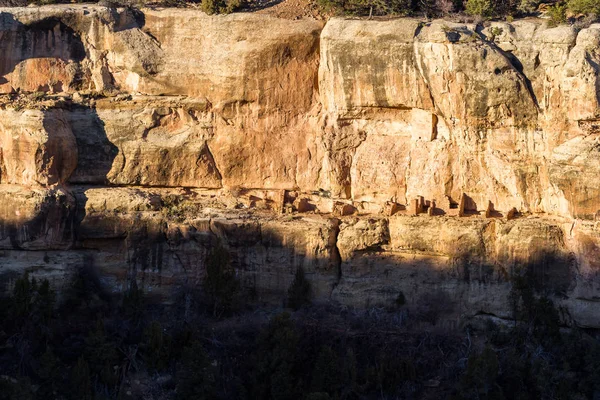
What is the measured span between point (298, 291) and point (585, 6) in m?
9.65

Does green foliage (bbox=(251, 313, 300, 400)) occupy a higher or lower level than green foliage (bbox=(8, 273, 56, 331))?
lower

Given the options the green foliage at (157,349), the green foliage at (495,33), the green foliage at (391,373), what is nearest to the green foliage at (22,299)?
the green foliage at (157,349)

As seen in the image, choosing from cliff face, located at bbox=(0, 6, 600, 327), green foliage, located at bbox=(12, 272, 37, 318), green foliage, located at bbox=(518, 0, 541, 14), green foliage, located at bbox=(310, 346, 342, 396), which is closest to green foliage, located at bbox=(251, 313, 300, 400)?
green foliage, located at bbox=(310, 346, 342, 396)

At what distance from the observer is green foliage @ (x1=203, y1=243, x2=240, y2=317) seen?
90.8ft

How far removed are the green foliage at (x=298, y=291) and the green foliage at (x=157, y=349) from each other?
308cm

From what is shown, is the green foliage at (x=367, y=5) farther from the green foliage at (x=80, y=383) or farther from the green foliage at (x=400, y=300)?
the green foliage at (x=80, y=383)

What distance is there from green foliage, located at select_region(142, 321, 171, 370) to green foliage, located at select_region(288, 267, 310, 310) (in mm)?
3083

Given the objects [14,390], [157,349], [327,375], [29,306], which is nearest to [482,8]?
[327,375]

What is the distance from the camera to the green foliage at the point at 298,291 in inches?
1089

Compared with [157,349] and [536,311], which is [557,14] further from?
[157,349]

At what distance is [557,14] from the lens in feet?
Result: 91.2

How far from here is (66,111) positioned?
2908cm

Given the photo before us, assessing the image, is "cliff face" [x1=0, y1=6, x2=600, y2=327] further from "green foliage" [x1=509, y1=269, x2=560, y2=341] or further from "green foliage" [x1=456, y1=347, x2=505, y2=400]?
"green foliage" [x1=456, y1=347, x2=505, y2=400]

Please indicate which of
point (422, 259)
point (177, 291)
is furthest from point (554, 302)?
point (177, 291)
